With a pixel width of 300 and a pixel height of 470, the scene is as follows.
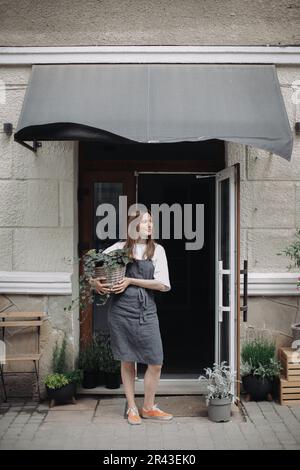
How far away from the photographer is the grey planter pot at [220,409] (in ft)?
17.4

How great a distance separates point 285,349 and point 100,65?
348 centimetres

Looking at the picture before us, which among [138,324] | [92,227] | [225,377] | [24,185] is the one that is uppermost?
[24,185]

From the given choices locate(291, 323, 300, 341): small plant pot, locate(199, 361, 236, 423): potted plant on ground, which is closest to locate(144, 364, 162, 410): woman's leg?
locate(199, 361, 236, 423): potted plant on ground

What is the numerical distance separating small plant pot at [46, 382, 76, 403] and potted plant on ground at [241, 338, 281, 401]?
1.74 metres

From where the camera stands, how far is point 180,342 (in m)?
8.10

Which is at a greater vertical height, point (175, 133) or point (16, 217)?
point (175, 133)

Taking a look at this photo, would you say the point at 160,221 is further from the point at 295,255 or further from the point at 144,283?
the point at 144,283

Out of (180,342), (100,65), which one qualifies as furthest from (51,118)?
(180,342)

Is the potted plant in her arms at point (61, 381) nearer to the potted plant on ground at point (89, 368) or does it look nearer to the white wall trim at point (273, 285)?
the potted plant on ground at point (89, 368)

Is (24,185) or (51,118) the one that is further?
(24,185)

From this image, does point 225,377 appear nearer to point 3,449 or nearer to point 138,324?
point 138,324

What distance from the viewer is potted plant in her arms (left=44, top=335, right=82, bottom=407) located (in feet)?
18.8

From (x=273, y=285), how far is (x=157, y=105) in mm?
2214

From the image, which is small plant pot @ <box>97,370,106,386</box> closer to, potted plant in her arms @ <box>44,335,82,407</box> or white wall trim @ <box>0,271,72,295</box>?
potted plant in her arms @ <box>44,335,82,407</box>
